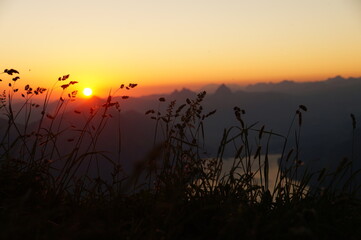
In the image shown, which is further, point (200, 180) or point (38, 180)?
point (200, 180)

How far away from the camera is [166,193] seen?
3.58 meters

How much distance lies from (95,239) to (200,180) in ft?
6.20

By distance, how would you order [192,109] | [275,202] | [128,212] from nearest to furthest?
[128,212] → [275,202] → [192,109]

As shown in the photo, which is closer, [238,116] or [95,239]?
[95,239]

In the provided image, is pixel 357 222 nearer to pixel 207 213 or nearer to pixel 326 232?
pixel 326 232

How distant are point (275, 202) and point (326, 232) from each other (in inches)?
33.0

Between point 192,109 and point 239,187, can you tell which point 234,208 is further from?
point 192,109

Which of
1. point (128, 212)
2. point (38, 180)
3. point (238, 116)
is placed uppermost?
point (238, 116)

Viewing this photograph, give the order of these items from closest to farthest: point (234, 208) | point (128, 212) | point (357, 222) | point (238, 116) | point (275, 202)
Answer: point (234, 208)
point (357, 222)
point (128, 212)
point (275, 202)
point (238, 116)

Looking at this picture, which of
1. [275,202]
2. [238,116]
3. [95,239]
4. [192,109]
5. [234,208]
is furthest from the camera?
[192,109]

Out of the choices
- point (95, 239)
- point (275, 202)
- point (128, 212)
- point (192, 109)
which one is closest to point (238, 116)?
point (192, 109)

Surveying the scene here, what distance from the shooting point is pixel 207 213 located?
130 inches

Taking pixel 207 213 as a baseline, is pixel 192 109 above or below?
above

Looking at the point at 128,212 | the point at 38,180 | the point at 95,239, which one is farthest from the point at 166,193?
the point at 38,180
